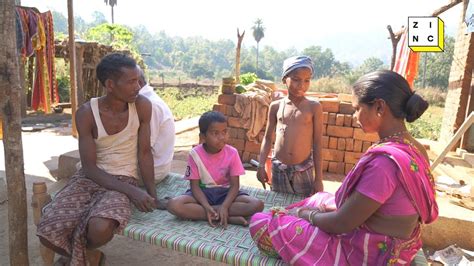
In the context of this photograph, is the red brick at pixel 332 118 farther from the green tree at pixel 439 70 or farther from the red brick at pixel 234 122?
the green tree at pixel 439 70

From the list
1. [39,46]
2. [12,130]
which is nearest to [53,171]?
[39,46]

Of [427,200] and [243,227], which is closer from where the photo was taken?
[427,200]

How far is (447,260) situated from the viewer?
3.13 metres

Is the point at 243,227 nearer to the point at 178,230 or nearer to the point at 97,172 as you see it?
the point at 178,230

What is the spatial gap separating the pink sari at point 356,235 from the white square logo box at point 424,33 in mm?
4411

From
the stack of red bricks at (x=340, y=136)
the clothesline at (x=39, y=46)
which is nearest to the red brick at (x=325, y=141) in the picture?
the stack of red bricks at (x=340, y=136)

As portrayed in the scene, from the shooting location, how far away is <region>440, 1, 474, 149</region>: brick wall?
6.59 meters

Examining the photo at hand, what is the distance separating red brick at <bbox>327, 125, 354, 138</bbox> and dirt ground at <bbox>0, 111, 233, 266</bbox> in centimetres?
235

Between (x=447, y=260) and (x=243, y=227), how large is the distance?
205cm

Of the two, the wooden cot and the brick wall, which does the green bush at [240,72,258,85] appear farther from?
the wooden cot

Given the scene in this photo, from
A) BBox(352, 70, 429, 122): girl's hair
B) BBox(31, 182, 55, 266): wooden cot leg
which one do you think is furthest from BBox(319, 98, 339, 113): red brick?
BBox(31, 182, 55, 266): wooden cot leg

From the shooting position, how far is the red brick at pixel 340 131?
5484 millimetres

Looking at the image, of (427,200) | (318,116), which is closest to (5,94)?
(318,116)

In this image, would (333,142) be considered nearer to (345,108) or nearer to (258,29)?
(345,108)
